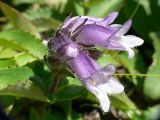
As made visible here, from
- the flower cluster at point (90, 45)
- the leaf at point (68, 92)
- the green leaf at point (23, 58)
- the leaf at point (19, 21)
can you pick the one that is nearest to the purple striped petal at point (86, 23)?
the flower cluster at point (90, 45)

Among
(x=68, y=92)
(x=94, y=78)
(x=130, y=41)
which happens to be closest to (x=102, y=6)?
(x=68, y=92)

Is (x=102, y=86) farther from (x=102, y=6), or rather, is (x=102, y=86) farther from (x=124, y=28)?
(x=102, y=6)

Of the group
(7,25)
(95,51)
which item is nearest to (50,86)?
(95,51)

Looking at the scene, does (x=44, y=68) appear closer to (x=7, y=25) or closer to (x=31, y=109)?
(x=31, y=109)

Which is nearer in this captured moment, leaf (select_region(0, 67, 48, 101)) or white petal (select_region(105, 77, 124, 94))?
white petal (select_region(105, 77, 124, 94))

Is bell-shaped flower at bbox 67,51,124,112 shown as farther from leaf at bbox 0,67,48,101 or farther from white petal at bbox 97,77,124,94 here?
leaf at bbox 0,67,48,101

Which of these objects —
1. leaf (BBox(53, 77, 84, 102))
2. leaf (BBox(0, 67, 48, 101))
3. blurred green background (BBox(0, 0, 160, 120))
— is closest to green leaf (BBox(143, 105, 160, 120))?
blurred green background (BBox(0, 0, 160, 120))
